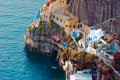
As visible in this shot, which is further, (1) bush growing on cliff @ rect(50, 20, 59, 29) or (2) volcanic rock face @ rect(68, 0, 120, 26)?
(1) bush growing on cliff @ rect(50, 20, 59, 29)

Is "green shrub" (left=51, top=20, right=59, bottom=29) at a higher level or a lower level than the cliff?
higher

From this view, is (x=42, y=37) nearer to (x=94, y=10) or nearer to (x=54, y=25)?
(x=54, y=25)

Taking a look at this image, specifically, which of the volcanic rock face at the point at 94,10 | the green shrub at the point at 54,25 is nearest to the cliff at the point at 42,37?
the green shrub at the point at 54,25

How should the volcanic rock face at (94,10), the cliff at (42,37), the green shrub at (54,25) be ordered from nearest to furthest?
the volcanic rock face at (94,10), the green shrub at (54,25), the cliff at (42,37)

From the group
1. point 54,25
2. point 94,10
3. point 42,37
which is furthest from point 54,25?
point 94,10

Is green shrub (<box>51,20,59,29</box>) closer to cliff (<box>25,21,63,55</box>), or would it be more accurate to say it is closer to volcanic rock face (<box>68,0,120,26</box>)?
cliff (<box>25,21,63,55</box>)

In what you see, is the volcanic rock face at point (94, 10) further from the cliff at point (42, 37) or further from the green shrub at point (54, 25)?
the cliff at point (42, 37)

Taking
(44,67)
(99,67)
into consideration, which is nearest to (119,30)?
(99,67)

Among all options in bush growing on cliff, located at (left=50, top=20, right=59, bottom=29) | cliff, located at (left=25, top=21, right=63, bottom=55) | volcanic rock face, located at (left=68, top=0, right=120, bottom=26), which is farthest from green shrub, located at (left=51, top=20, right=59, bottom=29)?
volcanic rock face, located at (left=68, top=0, right=120, bottom=26)
